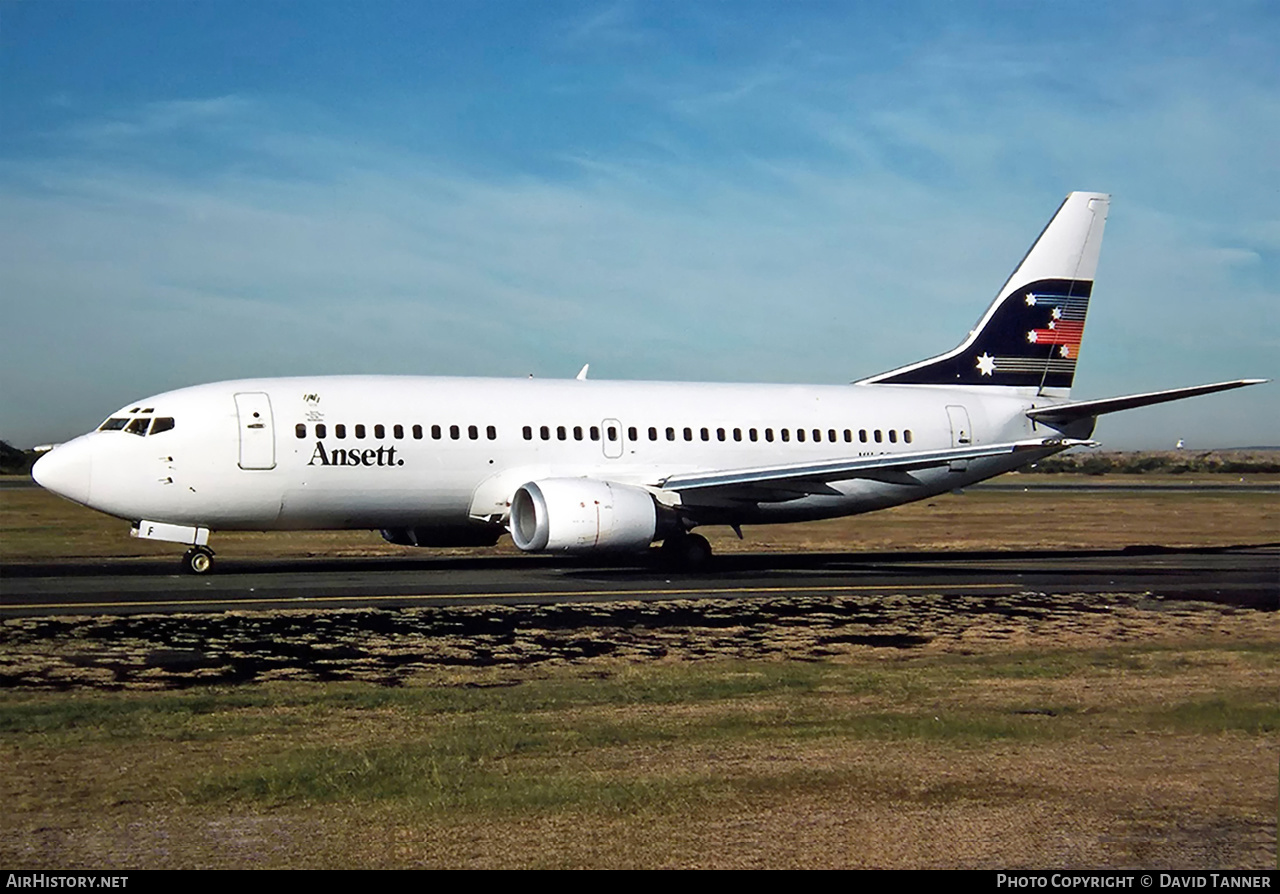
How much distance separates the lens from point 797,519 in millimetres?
28703

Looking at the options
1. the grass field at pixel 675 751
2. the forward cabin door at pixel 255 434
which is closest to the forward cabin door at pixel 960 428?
the grass field at pixel 675 751

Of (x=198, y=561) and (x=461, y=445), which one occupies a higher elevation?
(x=461, y=445)

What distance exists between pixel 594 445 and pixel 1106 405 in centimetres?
1243

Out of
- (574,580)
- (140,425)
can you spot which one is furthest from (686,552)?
(140,425)

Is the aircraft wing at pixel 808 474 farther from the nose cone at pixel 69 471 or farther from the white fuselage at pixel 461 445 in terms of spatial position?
the nose cone at pixel 69 471

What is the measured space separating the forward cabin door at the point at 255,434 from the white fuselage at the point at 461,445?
26 mm

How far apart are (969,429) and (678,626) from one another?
55.7 feet

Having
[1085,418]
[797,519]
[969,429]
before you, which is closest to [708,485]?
[797,519]

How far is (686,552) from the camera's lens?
85.7 ft

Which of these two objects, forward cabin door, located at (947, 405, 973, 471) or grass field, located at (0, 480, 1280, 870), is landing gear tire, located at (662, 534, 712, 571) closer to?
forward cabin door, located at (947, 405, 973, 471)

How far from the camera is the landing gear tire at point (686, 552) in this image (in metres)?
26.0

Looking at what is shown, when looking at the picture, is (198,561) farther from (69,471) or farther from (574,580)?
(574,580)

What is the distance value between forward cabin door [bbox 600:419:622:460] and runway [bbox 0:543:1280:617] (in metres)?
2.35
